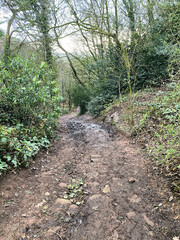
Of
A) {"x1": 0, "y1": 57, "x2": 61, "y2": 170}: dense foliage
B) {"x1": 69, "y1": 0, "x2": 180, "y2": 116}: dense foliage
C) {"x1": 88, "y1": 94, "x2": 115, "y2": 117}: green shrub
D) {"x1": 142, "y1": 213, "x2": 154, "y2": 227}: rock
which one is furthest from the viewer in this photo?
{"x1": 88, "y1": 94, "x2": 115, "y2": 117}: green shrub

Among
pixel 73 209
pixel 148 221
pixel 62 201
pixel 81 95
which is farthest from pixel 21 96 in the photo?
pixel 81 95

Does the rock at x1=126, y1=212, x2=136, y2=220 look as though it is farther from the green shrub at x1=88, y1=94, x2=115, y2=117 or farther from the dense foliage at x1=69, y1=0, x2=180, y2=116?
the green shrub at x1=88, y1=94, x2=115, y2=117

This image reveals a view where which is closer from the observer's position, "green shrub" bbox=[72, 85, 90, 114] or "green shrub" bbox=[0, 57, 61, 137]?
"green shrub" bbox=[0, 57, 61, 137]

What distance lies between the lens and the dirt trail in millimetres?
1621

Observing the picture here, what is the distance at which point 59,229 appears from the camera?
5.43 feet

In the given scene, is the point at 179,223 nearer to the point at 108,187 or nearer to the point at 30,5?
the point at 108,187

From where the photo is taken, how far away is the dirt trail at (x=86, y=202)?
162 centimetres

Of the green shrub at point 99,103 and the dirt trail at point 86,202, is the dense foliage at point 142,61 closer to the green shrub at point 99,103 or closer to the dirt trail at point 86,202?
the green shrub at point 99,103

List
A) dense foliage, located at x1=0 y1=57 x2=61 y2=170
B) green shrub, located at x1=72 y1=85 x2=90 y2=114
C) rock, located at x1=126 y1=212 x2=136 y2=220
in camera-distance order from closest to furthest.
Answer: rock, located at x1=126 y1=212 x2=136 y2=220 < dense foliage, located at x1=0 y1=57 x2=61 y2=170 < green shrub, located at x1=72 y1=85 x2=90 y2=114

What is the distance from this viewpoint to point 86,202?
2105 millimetres

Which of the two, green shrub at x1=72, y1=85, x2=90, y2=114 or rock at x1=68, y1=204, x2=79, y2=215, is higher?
green shrub at x1=72, y1=85, x2=90, y2=114

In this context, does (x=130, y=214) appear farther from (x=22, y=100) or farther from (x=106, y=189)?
(x=22, y=100)

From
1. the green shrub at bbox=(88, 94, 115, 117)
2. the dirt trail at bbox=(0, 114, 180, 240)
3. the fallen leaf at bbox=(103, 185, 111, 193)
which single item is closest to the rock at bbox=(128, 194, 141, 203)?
the dirt trail at bbox=(0, 114, 180, 240)

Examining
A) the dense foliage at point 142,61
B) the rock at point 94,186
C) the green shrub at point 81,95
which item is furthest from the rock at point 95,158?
the green shrub at point 81,95
